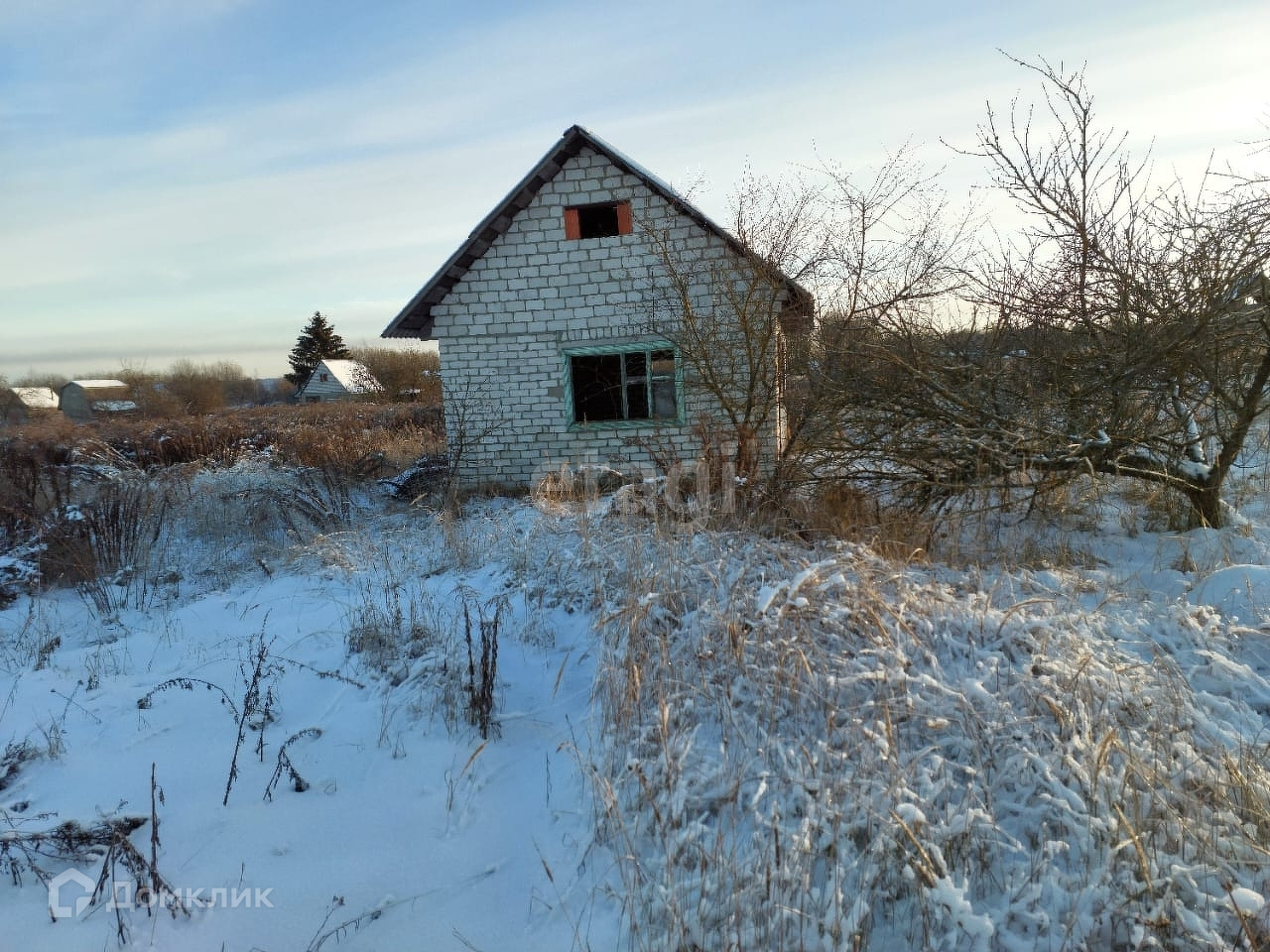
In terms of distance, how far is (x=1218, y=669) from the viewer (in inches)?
136

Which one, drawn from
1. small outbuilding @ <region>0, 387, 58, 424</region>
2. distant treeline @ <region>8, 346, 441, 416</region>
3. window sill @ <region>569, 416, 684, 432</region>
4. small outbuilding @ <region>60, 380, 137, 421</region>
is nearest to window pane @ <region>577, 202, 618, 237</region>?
window sill @ <region>569, 416, 684, 432</region>

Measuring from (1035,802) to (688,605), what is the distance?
201 centimetres

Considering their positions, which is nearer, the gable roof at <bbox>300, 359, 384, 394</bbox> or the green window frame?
the green window frame

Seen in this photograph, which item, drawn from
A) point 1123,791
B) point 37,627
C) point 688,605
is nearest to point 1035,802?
point 1123,791

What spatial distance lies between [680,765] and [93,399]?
52.7 metres

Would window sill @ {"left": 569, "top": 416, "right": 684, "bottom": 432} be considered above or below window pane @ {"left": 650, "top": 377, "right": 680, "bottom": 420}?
below

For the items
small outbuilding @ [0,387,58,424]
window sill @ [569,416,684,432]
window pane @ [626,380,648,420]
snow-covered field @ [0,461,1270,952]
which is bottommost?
snow-covered field @ [0,461,1270,952]

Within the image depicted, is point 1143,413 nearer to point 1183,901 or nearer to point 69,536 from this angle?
point 1183,901

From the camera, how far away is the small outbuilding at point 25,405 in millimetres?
31484

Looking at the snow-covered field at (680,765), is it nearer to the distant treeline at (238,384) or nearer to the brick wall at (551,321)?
the brick wall at (551,321)

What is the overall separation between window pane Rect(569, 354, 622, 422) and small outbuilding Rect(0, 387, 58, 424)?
97.4 ft

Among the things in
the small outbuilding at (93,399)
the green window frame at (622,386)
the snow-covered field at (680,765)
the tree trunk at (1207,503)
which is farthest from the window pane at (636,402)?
the small outbuilding at (93,399)

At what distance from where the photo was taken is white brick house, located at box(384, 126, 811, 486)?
9.72m

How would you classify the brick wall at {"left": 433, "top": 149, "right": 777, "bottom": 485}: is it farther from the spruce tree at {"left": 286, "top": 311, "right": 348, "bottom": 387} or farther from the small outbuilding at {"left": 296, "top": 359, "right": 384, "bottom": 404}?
the spruce tree at {"left": 286, "top": 311, "right": 348, "bottom": 387}
